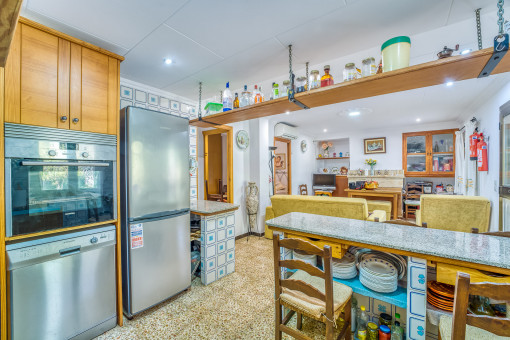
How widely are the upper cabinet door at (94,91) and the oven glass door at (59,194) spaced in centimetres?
31

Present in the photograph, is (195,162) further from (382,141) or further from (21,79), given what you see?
(382,141)

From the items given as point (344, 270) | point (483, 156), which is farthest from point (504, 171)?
point (344, 270)

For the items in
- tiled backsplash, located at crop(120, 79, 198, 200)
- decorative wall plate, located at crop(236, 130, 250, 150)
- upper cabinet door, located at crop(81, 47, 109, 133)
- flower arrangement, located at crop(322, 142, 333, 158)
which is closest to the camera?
upper cabinet door, located at crop(81, 47, 109, 133)

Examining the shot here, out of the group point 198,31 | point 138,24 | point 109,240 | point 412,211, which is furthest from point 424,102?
point 109,240

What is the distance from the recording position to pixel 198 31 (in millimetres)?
1646

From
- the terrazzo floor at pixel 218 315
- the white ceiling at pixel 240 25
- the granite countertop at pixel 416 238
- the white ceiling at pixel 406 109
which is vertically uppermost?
the white ceiling at pixel 406 109

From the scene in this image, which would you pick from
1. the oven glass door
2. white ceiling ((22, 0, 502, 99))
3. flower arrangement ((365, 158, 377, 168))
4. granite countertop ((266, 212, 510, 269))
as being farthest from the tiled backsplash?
flower arrangement ((365, 158, 377, 168))

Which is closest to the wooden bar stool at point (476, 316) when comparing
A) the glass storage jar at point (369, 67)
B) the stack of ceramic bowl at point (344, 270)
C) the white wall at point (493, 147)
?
the stack of ceramic bowl at point (344, 270)

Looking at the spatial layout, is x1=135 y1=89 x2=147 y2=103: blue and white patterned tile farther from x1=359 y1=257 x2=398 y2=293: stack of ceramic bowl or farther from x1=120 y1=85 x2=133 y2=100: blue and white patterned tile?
x1=359 y1=257 x2=398 y2=293: stack of ceramic bowl

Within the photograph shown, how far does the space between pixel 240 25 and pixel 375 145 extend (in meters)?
5.87

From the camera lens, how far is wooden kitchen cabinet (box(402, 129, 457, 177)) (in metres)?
5.39

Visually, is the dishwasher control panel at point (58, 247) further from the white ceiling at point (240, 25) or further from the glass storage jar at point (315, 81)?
the glass storage jar at point (315, 81)

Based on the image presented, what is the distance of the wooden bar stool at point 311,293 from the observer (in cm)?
118

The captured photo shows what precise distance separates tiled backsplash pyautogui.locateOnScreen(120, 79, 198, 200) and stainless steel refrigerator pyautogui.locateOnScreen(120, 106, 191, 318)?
2.57 feet
